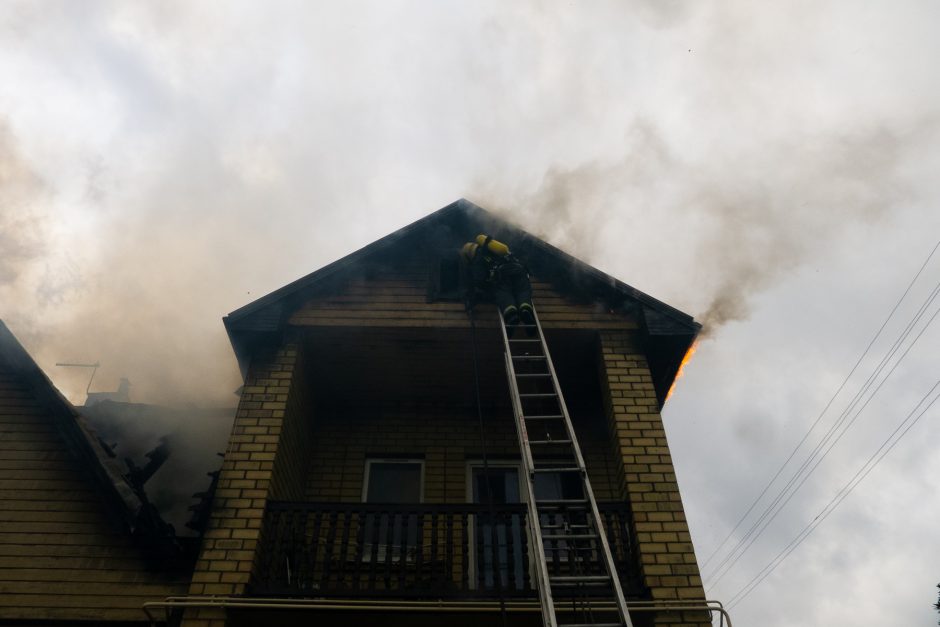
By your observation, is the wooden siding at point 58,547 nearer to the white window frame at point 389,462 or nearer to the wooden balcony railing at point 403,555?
the wooden balcony railing at point 403,555

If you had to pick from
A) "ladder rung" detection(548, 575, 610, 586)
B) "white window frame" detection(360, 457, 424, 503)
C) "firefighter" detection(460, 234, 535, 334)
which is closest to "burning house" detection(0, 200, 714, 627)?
"white window frame" detection(360, 457, 424, 503)

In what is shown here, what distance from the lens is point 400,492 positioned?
28.7ft

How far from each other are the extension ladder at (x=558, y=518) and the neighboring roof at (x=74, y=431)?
167 inches

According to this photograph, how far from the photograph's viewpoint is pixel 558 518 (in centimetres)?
820

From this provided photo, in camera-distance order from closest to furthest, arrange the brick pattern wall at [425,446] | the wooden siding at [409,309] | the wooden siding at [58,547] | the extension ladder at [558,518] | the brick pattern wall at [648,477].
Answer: the extension ladder at [558,518] → the brick pattern wall at [648,477] → the wooden siding at [58,547] → the wooden siding at [409,309] → the brick pattern wall at [425,446]

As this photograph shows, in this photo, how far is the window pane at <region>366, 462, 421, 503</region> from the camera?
8680 mm

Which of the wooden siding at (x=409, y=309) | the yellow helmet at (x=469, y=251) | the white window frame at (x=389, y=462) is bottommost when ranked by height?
the white window frame at (x=389, y=462)

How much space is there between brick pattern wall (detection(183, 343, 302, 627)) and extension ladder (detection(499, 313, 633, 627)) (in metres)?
2.79

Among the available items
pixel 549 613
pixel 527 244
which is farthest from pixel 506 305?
pixel 549 613

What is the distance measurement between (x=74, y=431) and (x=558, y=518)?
593 centimetres

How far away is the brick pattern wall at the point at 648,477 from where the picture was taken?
20.4ft

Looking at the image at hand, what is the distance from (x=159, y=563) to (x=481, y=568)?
3395 mm

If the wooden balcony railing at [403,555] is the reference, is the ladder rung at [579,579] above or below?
below

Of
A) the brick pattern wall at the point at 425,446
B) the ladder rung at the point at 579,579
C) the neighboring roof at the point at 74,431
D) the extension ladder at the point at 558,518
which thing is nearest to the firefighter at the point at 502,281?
the extension ladder at the point at 558,518
